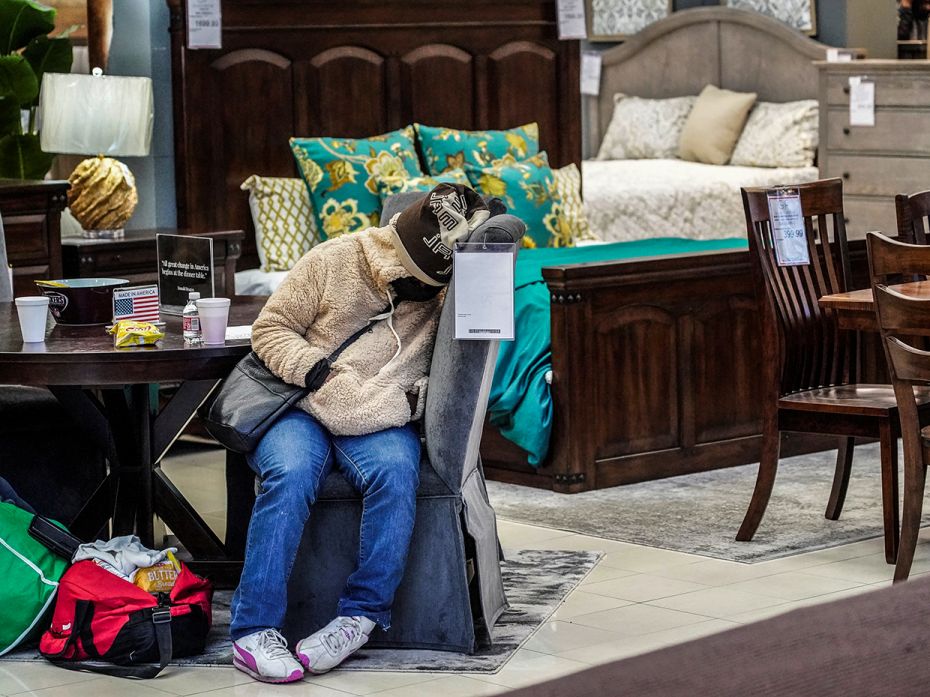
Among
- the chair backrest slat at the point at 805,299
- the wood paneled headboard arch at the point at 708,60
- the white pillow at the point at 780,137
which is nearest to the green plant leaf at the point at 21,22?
the chair backrest slat at the point at 805,299

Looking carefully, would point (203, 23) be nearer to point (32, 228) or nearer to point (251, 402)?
point (32, 228)

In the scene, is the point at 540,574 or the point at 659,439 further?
the point at 659,439

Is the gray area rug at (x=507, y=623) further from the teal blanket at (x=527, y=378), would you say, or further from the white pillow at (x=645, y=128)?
the white pillow at (x=645, y=128)

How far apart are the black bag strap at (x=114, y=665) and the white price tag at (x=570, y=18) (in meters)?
4.41

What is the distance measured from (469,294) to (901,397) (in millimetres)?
1148

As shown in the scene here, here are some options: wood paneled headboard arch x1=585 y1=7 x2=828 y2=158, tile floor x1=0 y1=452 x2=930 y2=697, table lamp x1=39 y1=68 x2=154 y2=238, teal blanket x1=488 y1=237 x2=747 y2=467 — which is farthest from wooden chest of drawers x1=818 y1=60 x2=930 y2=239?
tile floor x1=0 y1=452 x2=930 y2=697

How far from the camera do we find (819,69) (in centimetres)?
918

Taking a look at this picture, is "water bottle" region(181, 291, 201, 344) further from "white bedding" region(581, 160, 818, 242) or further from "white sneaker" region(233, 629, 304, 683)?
"white bedding" region(581, 160, 818, 242)

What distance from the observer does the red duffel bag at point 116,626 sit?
11.3ft

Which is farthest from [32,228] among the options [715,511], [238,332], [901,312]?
[901,312]

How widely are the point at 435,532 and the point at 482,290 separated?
1.83ft

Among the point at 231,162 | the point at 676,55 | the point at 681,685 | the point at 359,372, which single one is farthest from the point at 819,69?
the point at 681,685

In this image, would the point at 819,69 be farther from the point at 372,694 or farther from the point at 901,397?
the point at 372,694

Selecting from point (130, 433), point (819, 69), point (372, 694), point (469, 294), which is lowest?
point (372, 694)
